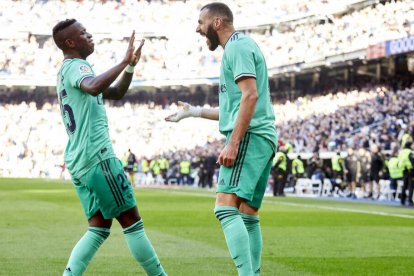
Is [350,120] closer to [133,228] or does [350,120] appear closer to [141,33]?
[141,33]

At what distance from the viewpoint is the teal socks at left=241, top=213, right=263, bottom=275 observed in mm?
7296

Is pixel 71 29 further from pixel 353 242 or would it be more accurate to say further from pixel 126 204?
pixel 353 242

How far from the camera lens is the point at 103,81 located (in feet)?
22.0

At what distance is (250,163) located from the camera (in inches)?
272

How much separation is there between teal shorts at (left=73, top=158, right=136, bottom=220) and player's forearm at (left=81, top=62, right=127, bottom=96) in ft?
1.97

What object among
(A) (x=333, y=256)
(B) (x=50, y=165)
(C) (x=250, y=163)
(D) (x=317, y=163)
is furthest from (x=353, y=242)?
(B) (x=50, y=165)

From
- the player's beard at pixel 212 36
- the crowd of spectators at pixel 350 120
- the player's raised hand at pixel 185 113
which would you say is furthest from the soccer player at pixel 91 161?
the crowd of spectators at pixel 350 120

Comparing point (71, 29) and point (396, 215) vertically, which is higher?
point (71, 29)

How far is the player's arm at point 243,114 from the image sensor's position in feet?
22.1

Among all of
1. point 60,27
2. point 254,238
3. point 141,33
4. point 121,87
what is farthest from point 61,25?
point 141,33

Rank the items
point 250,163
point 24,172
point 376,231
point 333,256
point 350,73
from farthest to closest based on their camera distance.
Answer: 1. point 24,172
2. point 350,73
3. point 376,231
4. point 333,256
5. point 250,163

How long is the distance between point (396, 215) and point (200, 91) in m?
55.7

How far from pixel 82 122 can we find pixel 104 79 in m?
A: 0.52

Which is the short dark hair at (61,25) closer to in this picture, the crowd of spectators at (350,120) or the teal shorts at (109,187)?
the teal shorts at (109,187)
